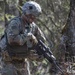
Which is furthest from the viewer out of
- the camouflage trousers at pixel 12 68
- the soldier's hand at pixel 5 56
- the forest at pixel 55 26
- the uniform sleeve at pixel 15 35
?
the forest at pixel 55 26

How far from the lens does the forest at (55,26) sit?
7.84 m

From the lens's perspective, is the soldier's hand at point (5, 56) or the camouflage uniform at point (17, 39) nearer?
the camouflage uniform at point (17, 39)

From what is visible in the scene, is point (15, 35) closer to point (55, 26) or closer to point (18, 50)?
point (18, 50)

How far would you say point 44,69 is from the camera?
38.9 feet

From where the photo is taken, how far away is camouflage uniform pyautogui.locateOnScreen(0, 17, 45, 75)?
564 cm

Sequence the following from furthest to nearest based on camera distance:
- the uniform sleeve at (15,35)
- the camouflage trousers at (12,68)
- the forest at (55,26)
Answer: the forest at (55,26) → the camouflage trousers at (12,68) → the uniform sleeve at (15,35)

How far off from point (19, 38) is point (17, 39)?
34mm

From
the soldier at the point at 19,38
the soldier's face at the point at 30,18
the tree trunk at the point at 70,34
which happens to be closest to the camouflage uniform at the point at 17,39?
the soldier at the point at 19,38

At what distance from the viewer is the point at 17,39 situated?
562 cm

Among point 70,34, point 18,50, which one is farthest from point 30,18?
point 70,34

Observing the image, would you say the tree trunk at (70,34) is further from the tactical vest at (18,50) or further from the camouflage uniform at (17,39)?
the tactical vest at (18,50)

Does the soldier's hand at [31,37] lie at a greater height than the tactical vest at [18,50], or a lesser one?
greater

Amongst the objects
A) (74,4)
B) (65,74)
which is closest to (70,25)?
(74,4)

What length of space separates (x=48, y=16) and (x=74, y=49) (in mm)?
4583
